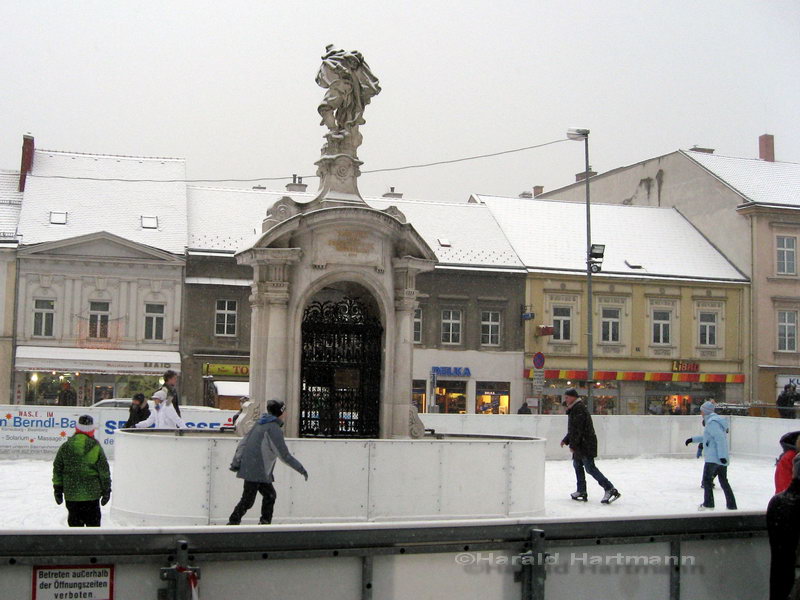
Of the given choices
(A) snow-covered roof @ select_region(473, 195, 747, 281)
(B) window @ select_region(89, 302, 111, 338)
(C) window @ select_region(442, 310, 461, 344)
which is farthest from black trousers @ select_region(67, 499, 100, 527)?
(A) snow-covered roof @ select_region(473, 195, 747, 281)

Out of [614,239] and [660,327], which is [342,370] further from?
[614,239]

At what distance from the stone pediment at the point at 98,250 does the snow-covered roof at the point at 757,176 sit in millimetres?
25463

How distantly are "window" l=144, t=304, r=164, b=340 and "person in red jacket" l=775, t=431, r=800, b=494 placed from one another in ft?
112

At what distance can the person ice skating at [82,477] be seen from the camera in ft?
35.3

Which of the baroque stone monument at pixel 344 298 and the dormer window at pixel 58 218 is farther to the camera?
the dormer window at pixel 58 218

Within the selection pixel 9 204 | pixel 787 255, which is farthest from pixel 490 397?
pixel 9 204

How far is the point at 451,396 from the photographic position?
144ft

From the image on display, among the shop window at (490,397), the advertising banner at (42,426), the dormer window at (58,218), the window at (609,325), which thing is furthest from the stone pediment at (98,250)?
the window at (609,325)

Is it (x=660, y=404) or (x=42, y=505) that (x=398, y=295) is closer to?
(x=42, y=505)

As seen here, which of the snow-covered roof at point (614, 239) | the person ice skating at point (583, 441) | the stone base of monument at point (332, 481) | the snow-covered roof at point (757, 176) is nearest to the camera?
the stone base of monument at point (332, 481)

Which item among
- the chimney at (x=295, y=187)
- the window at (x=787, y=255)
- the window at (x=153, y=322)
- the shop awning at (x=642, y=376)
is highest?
the chimney at (x=295, y=187)

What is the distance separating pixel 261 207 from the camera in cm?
4541

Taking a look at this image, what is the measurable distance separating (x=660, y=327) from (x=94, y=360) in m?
23.6

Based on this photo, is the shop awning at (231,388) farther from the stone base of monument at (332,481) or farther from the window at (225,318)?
the stone base of monument at (332,481)
